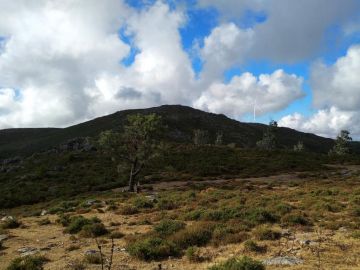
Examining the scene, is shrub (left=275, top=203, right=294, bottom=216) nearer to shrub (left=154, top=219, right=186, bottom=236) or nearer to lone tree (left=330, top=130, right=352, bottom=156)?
shrub (left=154, top=219, right=186, bottom=236)

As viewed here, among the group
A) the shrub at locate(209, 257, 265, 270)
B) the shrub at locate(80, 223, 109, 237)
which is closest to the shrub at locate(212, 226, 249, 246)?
the shrub at locate(209, 257, 265, 270)

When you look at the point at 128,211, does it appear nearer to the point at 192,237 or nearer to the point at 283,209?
the point at 283,209

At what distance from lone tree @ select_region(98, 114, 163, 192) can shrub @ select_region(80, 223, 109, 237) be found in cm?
2605

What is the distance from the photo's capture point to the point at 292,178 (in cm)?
6028

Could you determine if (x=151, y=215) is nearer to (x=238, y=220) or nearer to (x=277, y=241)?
(x=238, y=220)

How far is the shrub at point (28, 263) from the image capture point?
1541 centimetres

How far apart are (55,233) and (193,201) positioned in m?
14.0

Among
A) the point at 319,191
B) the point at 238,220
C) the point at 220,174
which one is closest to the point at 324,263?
the point at 238,220

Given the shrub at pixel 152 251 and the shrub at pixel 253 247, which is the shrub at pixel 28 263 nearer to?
the shrub at pixel 152 251

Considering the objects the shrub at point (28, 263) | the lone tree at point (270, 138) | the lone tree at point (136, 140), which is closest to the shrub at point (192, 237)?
the shrub at point (28, 263)

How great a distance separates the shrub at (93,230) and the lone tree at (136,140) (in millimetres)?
26054

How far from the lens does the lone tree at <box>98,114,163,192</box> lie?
4947 cm

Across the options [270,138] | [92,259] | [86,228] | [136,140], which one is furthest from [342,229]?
[270,138]

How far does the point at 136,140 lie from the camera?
164 feet
